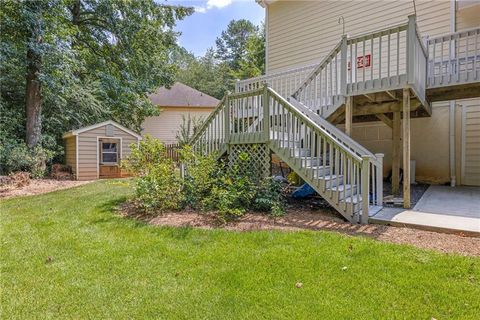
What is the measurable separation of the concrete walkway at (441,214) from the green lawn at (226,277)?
98cm

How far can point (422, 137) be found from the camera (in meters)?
8.07

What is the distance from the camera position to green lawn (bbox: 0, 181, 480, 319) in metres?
2.42

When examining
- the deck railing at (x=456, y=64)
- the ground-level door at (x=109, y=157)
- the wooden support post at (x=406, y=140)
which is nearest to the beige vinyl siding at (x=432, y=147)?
the deck railing at (x=456, y=64)

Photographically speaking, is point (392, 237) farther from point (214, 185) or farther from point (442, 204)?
point (214, 185)

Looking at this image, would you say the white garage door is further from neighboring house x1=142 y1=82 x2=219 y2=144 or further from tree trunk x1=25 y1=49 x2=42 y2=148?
neighboring house x1=142 y1=82 x2=219 y2=144

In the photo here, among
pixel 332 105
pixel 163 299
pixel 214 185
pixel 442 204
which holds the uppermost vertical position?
pixel 332 105

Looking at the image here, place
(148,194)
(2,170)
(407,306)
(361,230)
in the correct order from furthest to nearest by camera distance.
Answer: (2,170), (148,194), (361,230), (407,306)

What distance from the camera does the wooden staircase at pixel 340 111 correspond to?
191 inches

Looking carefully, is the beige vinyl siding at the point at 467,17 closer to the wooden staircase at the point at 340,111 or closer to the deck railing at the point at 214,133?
the wooden staircase at the point at 340,111

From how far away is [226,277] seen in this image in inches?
116

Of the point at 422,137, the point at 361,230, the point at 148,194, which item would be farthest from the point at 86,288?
the point at 422,137

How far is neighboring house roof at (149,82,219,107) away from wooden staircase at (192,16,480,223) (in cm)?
1456

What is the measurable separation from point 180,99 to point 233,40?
1912cm

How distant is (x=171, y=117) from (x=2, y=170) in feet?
39.1
